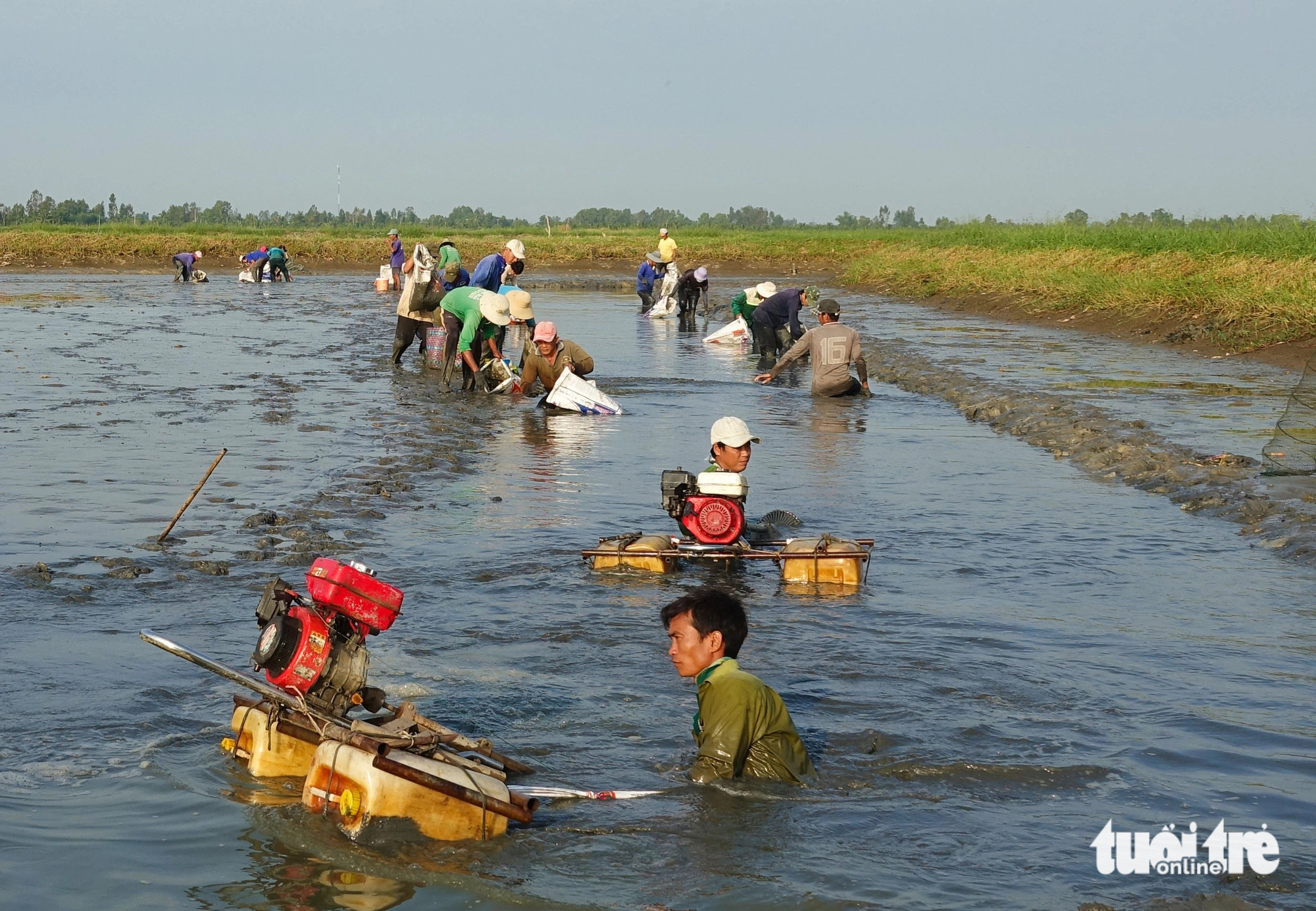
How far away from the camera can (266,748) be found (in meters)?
5.20

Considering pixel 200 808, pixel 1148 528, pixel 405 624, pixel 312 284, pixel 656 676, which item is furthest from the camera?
pixel 312 284

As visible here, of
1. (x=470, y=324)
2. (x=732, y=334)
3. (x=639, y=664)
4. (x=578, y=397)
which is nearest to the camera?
(x=639, y=664)

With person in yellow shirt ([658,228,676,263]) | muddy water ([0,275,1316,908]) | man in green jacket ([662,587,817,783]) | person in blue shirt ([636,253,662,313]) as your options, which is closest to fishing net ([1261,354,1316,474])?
muddy water ([0,275,1316,908])

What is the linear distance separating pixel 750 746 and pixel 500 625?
96.4 inches

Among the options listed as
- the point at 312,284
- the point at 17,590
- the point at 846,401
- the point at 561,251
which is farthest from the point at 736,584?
the point at 561,251

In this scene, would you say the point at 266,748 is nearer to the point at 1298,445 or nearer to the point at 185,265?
the point at 1298,445

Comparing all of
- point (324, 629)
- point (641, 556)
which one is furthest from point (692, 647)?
point (641, 556)

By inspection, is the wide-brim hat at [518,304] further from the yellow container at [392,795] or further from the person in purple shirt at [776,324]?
the yellow container at [392,795]

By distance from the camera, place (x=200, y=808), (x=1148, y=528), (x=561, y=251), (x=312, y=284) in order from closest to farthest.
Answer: (x=200, y=808), (x=1148, y=528), (x=312, y=284), (x=561, y=251)

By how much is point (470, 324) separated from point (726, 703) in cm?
1154

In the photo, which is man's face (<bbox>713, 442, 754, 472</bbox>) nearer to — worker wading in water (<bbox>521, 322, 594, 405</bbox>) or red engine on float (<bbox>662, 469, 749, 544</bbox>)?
red engine on float (<bbox>662, 469, 749, 544</bbox>)

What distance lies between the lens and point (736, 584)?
8.45m

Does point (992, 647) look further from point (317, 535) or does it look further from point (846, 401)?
point (846, 401)

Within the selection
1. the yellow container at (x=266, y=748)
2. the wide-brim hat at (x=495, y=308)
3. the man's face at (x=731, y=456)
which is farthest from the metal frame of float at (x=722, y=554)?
the wide-brim hat at (x=495, y=308)
